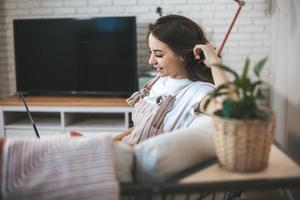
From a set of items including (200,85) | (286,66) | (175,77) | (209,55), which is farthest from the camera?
(286,66)

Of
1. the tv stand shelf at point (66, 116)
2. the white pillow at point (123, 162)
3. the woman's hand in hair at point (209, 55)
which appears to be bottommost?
the tv stand shelf at point (66, 116)

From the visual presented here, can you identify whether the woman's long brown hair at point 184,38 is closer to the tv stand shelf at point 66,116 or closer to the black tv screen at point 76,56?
the tv stand shelf at point 66,116

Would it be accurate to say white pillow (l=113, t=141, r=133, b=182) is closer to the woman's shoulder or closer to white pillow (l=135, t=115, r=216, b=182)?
white pillow (l=135, t=115, r=216, b=182)

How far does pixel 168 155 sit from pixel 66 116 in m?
2.41

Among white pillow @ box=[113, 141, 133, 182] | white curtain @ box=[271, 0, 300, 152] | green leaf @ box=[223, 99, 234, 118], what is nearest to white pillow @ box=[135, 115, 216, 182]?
white pillow @ box=[113, 141, 133, 182]

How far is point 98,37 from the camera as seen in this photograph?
3336 millimetres

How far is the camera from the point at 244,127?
0.91m

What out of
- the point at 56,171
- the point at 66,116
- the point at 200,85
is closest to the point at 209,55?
the point at 200,85

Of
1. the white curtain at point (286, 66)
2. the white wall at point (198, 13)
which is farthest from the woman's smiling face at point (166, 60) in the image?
the white wall at point (198, 13)

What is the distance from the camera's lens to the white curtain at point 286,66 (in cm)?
217

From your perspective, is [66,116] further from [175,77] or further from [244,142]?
[244,142]

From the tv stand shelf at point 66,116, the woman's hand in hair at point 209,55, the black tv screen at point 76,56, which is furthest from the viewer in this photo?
the black tv screen at point 76,56

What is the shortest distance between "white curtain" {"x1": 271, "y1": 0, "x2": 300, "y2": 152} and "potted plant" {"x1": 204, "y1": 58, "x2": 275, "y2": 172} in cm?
122

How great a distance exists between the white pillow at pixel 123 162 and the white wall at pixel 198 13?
260 centimetres
